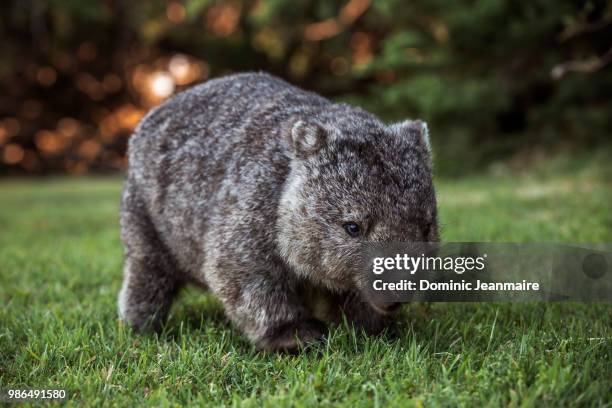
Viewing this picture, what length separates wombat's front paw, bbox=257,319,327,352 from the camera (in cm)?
317

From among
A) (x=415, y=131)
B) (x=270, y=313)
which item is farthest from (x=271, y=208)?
(x=415, y=131)

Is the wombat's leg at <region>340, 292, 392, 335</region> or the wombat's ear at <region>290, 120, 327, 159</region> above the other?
the wombat's ear at <region>290, 120, 327, 159</region>

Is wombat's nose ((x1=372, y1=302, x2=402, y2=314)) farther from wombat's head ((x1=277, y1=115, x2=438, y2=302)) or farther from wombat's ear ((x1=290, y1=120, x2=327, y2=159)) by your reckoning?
wombat's ear ((x1=290, y1=120, x2=327, y2=159))

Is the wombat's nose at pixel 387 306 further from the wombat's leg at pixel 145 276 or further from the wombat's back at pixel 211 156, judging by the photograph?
the wombat's leg at pixel 145 276

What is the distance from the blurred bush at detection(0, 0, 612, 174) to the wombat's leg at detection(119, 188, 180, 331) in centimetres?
295

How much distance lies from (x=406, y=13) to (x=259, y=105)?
7.13 meters

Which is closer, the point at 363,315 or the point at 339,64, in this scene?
the point at 363,315

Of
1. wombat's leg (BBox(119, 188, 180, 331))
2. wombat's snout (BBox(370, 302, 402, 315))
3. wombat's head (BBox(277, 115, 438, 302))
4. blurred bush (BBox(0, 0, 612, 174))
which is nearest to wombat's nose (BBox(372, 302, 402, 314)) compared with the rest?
wombat's snout (BBox(370, 302, 402, 315))

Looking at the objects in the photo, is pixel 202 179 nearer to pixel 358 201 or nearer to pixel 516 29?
pixel 358 201

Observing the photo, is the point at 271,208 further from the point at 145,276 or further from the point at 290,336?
the point at 145,276

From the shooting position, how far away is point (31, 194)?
647 inches

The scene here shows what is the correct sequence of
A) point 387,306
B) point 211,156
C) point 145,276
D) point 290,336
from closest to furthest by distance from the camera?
point 387,306, point 290,336, point 211,156, point 145,276

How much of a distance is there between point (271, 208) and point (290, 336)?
2.15 feet

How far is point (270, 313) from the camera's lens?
3.22 metres
